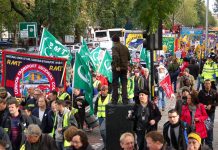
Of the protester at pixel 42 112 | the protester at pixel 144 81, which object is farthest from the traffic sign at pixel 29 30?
the protester at pixel 42 112

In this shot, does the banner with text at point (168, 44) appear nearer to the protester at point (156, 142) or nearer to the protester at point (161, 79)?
the protester at point (161, 79)

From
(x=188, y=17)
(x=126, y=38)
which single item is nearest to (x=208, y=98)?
(x=126, y=38)

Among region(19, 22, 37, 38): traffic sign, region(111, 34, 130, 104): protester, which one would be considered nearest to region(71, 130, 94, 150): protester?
region(111, 34, 130, 104): protester

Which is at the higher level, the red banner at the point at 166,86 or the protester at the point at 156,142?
the protester at the point at 156,142

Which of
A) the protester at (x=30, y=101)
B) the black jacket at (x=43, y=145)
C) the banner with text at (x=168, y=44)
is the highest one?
the banner with text at (x=168, y=44)

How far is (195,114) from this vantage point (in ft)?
31.6

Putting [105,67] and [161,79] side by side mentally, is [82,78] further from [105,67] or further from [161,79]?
[161,79]

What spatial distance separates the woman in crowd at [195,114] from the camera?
955 centimetres

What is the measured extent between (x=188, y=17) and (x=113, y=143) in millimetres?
77236

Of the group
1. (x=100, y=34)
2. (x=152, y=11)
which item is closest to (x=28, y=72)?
(x=152, y=11)

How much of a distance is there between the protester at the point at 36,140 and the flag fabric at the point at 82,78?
4.14 meters

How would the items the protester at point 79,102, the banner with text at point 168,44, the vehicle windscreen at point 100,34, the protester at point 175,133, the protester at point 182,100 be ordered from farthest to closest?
the vehicle windscreen at point 100,34, the banner with text at point 168,44, the protester at point 79,102, the protester at point 182,100, the protester at point 175,133

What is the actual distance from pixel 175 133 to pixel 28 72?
5.42 m

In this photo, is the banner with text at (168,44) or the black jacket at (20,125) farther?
the banner with text at (168,44)
